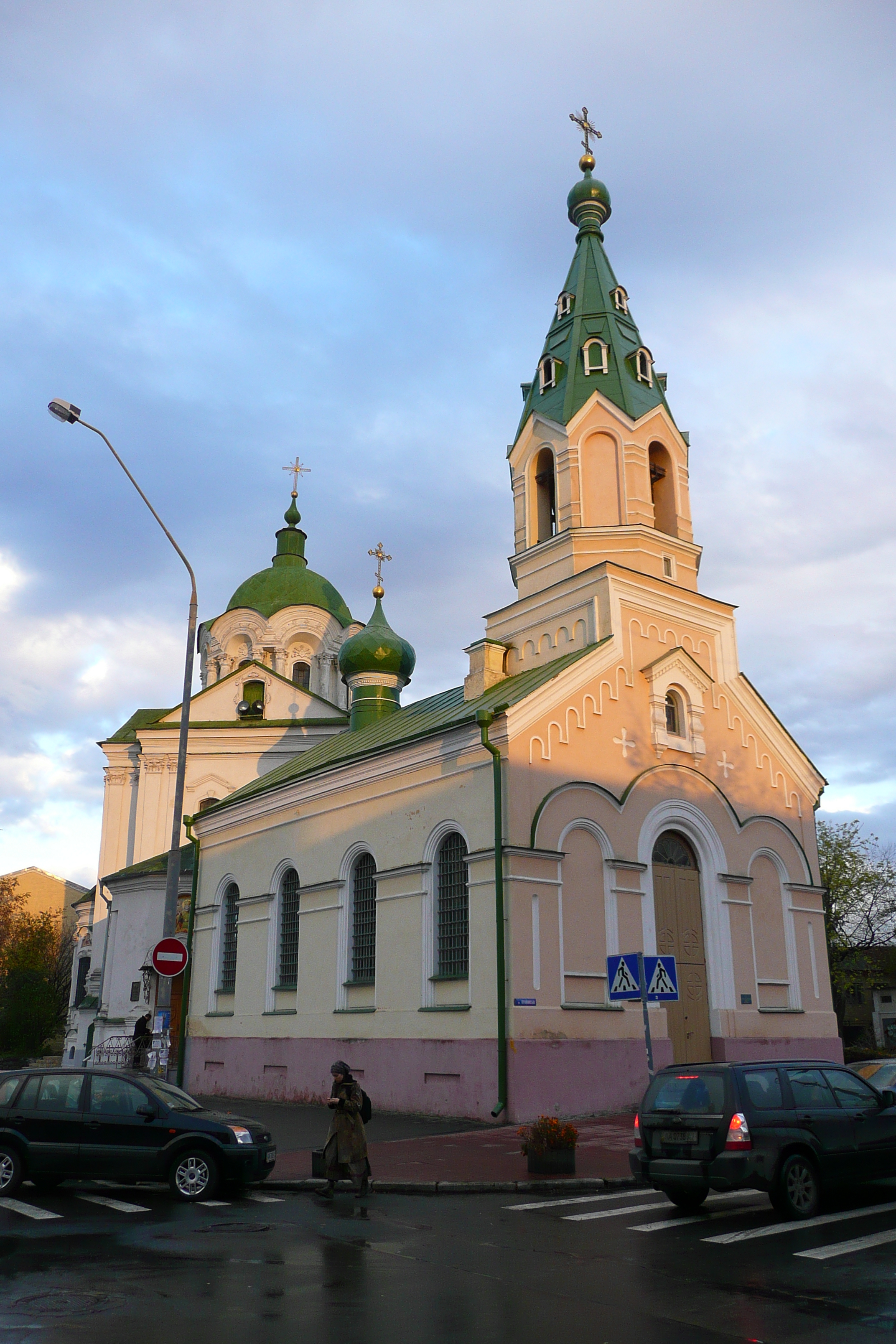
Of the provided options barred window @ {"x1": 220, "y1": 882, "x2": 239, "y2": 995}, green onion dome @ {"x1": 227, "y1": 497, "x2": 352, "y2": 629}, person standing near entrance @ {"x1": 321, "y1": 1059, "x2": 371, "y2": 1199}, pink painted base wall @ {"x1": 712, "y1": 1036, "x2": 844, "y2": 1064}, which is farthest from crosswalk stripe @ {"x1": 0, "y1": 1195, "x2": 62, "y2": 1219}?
green onion dome @ {"x1": 227, "y1": 497, "x2": 352, "y2": 629}

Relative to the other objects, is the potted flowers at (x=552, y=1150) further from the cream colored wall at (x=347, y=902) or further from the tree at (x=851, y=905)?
the tree at (x=851, y=905)

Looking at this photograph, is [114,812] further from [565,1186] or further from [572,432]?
[565,1186]

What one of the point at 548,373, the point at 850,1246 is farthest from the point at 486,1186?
the point at 548,373

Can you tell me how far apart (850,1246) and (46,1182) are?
26.6 feet

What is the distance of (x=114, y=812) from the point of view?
1505 inches

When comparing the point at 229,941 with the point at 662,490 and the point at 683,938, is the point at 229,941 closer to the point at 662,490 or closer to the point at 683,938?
the point at 683,938

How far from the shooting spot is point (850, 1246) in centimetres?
860

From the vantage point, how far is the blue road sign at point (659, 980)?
43.8 ft

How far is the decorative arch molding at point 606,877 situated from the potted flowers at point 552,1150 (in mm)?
6390

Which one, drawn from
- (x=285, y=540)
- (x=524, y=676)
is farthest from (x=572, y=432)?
(x=285, y=540)

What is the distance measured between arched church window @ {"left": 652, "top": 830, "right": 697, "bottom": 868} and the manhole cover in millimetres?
14303

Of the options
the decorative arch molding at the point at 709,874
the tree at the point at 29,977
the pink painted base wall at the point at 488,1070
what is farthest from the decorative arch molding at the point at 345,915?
the tree at the point at 29,977

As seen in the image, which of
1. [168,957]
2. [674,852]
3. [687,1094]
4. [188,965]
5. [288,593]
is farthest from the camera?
[288,593]

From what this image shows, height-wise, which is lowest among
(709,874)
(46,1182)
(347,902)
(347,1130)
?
(46,1182)
